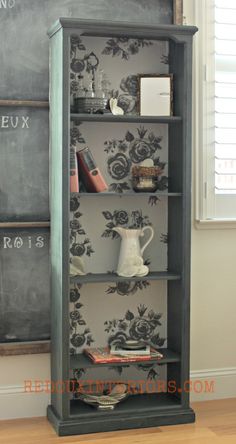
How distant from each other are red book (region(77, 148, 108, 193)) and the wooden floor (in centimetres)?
115

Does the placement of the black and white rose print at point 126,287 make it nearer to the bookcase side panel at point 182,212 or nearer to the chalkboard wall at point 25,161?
the bookcase side panel at point 182,212

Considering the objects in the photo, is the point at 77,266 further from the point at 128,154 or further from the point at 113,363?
the point at 128,154

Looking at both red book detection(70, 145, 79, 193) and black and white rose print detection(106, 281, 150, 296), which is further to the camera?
black and white rose print detection(106, 281, 150, 296)

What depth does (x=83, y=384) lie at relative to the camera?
3680 millimetres

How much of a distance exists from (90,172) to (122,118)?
0.30m

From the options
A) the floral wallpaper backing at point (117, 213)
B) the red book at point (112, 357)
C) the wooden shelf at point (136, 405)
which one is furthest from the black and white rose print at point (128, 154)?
the wooden shelf at point (136, 405)

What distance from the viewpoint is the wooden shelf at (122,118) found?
335 centimetres

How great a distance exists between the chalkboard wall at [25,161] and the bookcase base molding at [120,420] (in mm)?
453

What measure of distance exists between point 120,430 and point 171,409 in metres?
0.28

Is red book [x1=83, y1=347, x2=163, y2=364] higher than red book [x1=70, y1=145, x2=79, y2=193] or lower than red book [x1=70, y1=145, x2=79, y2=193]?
lower

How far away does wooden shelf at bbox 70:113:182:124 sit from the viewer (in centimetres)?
335

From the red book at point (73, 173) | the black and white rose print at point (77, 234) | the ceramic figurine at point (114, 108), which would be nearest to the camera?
the red book at point (73, 173)

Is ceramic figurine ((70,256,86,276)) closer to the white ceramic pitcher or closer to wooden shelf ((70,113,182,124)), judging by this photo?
the white ceramic pitcher

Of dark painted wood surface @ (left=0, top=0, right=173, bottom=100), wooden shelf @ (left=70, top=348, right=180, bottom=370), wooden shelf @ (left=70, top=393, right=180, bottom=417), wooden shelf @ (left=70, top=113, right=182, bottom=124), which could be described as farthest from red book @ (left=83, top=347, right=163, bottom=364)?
dark painted wood surface @ (left=0, top=0, right=173, bottom=100)
